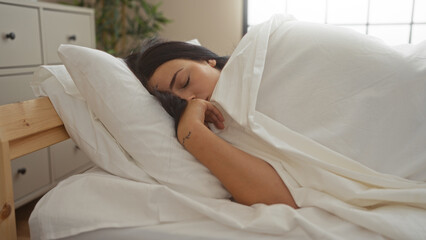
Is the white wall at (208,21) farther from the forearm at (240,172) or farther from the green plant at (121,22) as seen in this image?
the forearm at (240,172)

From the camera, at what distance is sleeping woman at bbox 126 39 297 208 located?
0.76 metres

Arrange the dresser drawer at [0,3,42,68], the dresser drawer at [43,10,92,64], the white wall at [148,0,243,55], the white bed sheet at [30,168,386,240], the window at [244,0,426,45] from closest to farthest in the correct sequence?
the white bed sheet at [30,168,386,240] < the dresser drawer at [0,3,42,68] < the dresser drawer at [43,10,92,64] < the window at [244,0,426,45] < the white wall at [148,0,243,55]

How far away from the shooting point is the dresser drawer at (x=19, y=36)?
1.42 metres

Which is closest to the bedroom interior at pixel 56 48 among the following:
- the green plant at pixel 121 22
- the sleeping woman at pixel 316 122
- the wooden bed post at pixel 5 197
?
the wooden bed post at pixel 5 197

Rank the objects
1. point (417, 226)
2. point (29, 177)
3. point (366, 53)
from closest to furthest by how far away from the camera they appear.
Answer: point (417, 226) → point (366, 53) → point (29, 177)

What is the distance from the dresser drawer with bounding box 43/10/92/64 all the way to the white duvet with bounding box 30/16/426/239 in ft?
3.79

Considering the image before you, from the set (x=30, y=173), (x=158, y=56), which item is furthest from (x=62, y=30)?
(x=158, y=56)

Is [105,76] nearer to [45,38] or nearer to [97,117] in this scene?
[97,117]

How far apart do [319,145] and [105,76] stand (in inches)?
22.8

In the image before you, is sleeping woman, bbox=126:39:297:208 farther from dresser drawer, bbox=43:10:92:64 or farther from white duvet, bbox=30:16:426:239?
dresser drawer, bbox=43:10:92:64

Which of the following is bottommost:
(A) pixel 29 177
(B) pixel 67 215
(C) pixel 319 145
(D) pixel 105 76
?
(A) pixel 29 177

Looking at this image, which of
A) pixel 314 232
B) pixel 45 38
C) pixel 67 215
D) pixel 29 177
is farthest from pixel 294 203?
pixel 45 38

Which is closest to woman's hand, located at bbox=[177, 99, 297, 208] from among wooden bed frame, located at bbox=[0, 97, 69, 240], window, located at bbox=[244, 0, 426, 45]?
wooden bed frame, located at bbox=[0, 97, 69, 240]

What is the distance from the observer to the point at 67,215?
2.34 feet
